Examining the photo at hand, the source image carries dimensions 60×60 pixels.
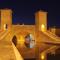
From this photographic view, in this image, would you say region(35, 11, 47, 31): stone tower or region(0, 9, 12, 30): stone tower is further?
region(35, 11, 47, 31): stone tower

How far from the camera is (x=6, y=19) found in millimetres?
27281

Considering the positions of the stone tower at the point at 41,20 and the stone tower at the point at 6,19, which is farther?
the stone tower at the point at 41,20

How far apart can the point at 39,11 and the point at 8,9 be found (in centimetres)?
401

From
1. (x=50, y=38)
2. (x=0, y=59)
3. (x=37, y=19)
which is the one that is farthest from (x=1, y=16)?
(x=0, y=59)

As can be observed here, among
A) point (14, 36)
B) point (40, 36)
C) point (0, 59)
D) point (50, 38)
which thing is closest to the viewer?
point (0, 59)

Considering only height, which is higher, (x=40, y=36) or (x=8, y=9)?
(x=8, y=9)

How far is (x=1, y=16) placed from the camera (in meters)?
27.0

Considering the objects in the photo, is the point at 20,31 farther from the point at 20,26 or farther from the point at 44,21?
the point at 44,21

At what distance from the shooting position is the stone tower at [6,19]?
2691 centimetres

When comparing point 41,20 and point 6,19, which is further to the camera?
point 41,20

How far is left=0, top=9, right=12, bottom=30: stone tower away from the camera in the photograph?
88.3ft

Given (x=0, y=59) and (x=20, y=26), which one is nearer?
(x=0, y=59)

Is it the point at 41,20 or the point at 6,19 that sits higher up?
the point at 6,19

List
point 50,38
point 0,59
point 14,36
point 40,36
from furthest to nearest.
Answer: point 14,36 < point 40,36 < point 50,38 < point 0,59
